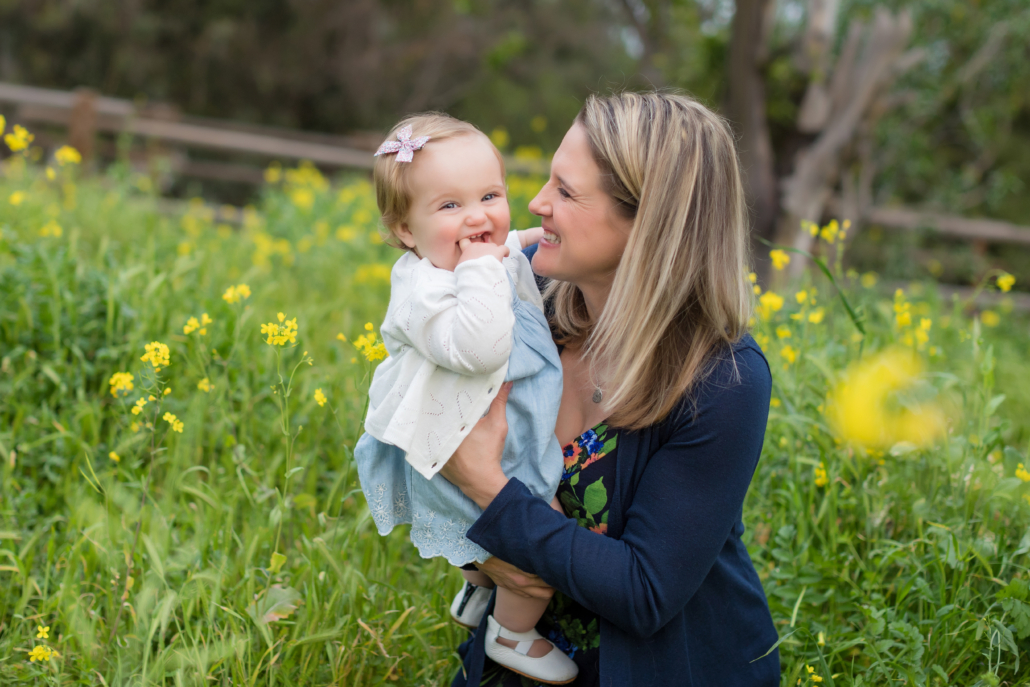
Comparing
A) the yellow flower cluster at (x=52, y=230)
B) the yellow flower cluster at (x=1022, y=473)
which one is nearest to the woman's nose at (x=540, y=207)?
the yellow flower cluster at (x=1022, y=473)

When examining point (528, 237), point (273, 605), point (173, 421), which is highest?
point (528, 237)

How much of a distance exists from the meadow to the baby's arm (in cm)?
36

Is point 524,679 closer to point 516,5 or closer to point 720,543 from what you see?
point 720,543

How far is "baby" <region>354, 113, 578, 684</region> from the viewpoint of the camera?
1396mm

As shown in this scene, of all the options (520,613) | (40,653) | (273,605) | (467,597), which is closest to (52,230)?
(40,653)

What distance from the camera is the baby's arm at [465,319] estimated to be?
1.35 m

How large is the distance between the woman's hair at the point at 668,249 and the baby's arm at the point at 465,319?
0.26 m

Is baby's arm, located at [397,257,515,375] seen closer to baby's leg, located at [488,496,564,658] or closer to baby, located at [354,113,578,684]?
baby, located at [354,113,578,684]

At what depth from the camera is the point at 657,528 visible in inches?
55.3

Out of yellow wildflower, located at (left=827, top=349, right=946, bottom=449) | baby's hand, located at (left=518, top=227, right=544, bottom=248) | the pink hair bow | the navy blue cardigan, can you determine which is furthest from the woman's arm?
yellow wildflower, located at (left=827, top=349, right=946, bottom=449)

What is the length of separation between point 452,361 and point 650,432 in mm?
413

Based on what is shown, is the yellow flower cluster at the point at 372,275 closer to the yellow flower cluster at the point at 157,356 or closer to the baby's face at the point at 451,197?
the yellow flower cluster at the point at 157,356

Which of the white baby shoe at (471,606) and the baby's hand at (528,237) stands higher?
the baby's hand at (528,237)

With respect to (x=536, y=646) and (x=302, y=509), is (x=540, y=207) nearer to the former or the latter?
(x=536, y=646)
